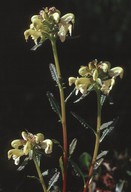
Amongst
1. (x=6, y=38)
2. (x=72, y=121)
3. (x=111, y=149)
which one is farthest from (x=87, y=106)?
(x=6, y=38)

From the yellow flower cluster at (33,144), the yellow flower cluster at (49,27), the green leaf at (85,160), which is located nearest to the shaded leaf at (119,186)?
the green leaf at (85,160)

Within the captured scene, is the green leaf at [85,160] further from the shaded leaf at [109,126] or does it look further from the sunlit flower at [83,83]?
the sunlit flower at [83,83]

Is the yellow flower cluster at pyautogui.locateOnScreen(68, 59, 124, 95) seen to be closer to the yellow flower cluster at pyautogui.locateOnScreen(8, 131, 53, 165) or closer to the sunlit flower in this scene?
the sunlit flower

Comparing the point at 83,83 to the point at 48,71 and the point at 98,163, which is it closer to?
the point at 98,163

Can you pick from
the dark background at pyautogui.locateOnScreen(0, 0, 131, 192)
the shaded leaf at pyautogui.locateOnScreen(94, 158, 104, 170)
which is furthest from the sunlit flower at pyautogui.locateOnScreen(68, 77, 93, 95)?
the dark background at pyautogui.locateOnScreen(0, 0, 131, 192)

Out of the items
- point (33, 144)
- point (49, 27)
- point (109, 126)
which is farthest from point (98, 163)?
point (49, 27)
